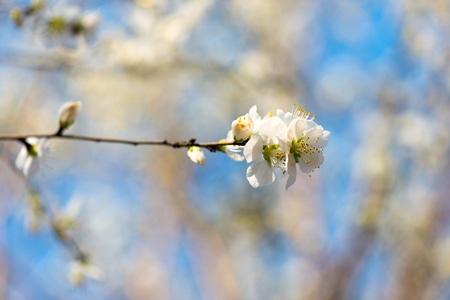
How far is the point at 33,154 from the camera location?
1.27 metres

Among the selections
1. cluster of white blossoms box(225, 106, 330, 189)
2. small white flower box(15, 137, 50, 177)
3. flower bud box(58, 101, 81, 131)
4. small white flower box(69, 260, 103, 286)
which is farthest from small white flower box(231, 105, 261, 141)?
small white flower box(69, 260, 103, 286)

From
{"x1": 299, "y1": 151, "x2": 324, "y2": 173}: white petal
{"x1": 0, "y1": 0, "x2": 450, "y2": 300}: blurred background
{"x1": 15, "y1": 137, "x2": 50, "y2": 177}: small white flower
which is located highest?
{"x1": 0, "y1": 0, "x2": 450, "y2": 300}: blurred background

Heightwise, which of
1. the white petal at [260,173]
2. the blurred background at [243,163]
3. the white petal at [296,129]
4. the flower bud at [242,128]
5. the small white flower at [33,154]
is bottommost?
the white petal at [260,173]

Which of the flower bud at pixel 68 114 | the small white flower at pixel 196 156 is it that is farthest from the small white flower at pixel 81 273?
the small white flower at pixel 196 156

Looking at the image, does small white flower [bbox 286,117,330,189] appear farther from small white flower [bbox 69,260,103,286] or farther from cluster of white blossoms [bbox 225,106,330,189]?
small white flower [bbox 69,260,103,286]

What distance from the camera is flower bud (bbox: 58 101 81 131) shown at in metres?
1.17

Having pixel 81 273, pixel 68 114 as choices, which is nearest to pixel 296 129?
pixel 68 114

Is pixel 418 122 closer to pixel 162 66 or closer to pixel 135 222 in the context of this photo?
pixel 162 66

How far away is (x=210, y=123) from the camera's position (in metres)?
6.63

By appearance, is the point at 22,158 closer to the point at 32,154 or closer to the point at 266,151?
the point at 32,154

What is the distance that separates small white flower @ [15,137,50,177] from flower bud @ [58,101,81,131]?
0.14m

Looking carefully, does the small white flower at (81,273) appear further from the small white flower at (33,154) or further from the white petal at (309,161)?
the white petal at (309,161)

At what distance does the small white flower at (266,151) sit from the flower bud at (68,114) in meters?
0.44

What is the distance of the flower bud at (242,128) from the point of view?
1.00 metres
